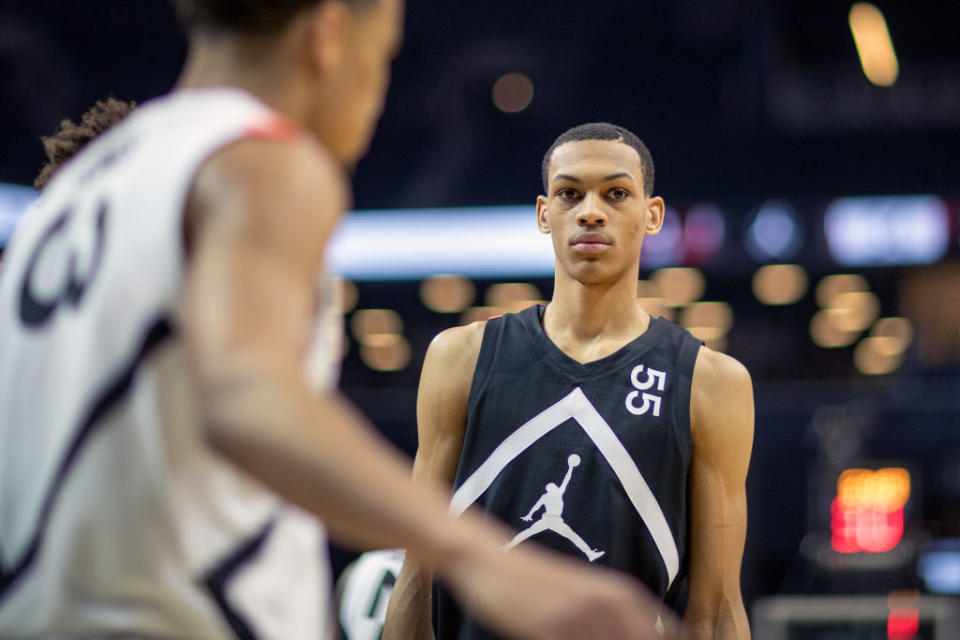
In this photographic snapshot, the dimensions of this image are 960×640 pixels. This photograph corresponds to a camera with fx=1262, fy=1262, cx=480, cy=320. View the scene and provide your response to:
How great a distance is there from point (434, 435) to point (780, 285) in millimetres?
12653

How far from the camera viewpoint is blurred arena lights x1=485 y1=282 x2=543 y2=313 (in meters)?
15.6

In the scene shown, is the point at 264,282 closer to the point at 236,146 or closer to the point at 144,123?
the point at 236,146

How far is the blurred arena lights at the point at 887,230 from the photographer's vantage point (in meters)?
13.1

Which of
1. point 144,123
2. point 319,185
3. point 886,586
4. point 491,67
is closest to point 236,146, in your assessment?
point 319,185

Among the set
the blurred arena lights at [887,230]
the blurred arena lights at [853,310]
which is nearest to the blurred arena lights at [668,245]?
the blurred arena lights at [887,230]

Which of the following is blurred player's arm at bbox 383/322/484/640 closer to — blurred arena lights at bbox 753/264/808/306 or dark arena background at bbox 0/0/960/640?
dark arena background at bbox 0/0/960/640

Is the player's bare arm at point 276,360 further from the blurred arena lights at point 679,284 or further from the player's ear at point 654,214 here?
the blurred arena lights at point 679,284

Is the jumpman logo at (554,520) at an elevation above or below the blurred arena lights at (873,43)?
below

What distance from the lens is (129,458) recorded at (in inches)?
57.5

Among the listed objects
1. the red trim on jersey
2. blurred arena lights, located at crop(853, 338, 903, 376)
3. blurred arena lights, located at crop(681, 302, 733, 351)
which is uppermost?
blurred arena lights, located at crop(681, 302, 733, 351)

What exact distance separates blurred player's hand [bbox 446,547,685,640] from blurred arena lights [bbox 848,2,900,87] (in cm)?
1424

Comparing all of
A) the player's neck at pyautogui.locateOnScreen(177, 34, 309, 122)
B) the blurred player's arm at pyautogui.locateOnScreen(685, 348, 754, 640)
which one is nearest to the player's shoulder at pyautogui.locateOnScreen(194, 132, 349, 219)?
the player's neck at pyautogui.locateOnScreen(177, 34, 309, 122)

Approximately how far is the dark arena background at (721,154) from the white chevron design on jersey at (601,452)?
9.85 m

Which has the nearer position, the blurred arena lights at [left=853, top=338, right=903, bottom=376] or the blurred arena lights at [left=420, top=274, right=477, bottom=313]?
the blurred arena lights at [left=420, top=274, right=477, bottom=313]
